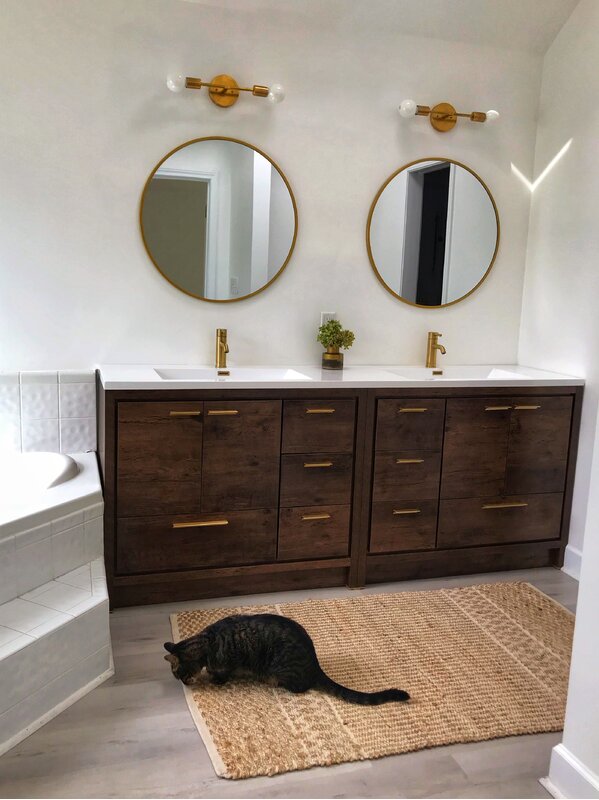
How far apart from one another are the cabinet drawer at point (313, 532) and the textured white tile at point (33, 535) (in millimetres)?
926

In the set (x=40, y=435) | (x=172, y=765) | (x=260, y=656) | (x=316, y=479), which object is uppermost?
(x=40, y=435)

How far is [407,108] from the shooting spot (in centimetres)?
323

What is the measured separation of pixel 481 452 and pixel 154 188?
176 cm

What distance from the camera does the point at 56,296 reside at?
300 cm

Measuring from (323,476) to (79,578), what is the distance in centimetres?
101

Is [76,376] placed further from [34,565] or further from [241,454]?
[34,565]

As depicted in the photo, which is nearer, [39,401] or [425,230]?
[39,401]

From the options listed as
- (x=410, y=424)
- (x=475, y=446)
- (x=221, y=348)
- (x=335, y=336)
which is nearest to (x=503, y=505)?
(x=475, y=446)

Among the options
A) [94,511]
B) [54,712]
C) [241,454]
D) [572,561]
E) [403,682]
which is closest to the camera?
[54,712]

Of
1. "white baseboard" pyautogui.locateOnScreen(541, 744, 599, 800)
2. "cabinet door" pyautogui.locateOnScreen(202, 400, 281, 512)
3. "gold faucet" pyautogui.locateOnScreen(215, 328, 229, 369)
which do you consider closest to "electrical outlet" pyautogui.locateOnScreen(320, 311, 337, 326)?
"gold faucet" pyautogui.locateOnScreen(215, 328, 229, 369)

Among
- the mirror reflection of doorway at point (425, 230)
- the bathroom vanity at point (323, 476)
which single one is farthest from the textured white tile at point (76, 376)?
the mirror reflection of doorway at point (425, 230)

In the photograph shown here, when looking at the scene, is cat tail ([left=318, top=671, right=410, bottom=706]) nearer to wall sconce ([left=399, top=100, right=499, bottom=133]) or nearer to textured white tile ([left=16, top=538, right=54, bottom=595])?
textured white tile ([left=16, top=538, right=54, bottom=595])

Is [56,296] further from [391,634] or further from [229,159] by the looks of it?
[391,634]

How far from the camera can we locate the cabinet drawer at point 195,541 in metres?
2.70
